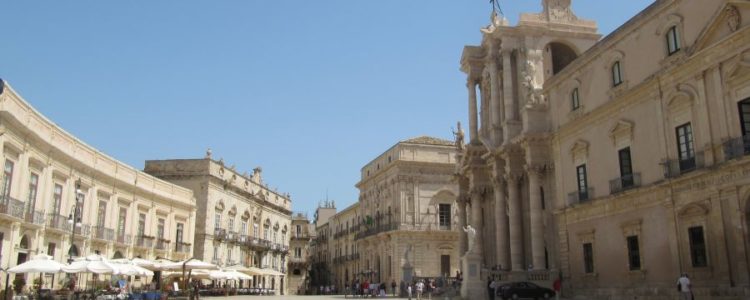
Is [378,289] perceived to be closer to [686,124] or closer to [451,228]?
[451,228]

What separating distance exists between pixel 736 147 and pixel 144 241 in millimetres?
31252

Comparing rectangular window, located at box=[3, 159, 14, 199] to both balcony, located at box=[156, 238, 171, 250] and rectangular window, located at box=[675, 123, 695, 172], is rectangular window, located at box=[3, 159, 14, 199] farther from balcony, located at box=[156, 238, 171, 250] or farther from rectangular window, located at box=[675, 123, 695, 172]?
rectangular window, located at box=[675, 123, 695, 172]

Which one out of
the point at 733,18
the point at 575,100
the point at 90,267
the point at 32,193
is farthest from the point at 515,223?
the point at 32,193

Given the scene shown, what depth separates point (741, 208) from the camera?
17.5m

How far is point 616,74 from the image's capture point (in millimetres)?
23922

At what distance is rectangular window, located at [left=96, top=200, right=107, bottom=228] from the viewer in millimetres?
34531

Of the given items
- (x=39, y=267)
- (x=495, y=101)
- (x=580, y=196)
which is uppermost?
(x=495, y=101)

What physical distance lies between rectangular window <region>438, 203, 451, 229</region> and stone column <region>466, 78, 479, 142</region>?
1618 cm

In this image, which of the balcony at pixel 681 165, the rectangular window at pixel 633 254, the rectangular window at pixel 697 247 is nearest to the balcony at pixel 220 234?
the rectangular window at pixel 633 254

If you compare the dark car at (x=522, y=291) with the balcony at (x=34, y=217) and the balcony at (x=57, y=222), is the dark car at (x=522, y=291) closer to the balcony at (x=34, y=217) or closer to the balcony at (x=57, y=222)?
the balcony at (x=34, y=217)

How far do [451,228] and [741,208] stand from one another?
117ft

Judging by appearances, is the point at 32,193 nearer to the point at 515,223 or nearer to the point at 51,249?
the point at 51,249

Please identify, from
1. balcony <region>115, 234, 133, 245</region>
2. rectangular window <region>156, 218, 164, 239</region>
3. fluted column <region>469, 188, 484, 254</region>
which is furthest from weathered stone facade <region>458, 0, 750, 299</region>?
rectangular window <region>156, 218, 164, 239</region>

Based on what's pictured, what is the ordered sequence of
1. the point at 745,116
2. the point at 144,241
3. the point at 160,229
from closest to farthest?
the point at 745,116 → the point at 144,241 → the point at 160,229
